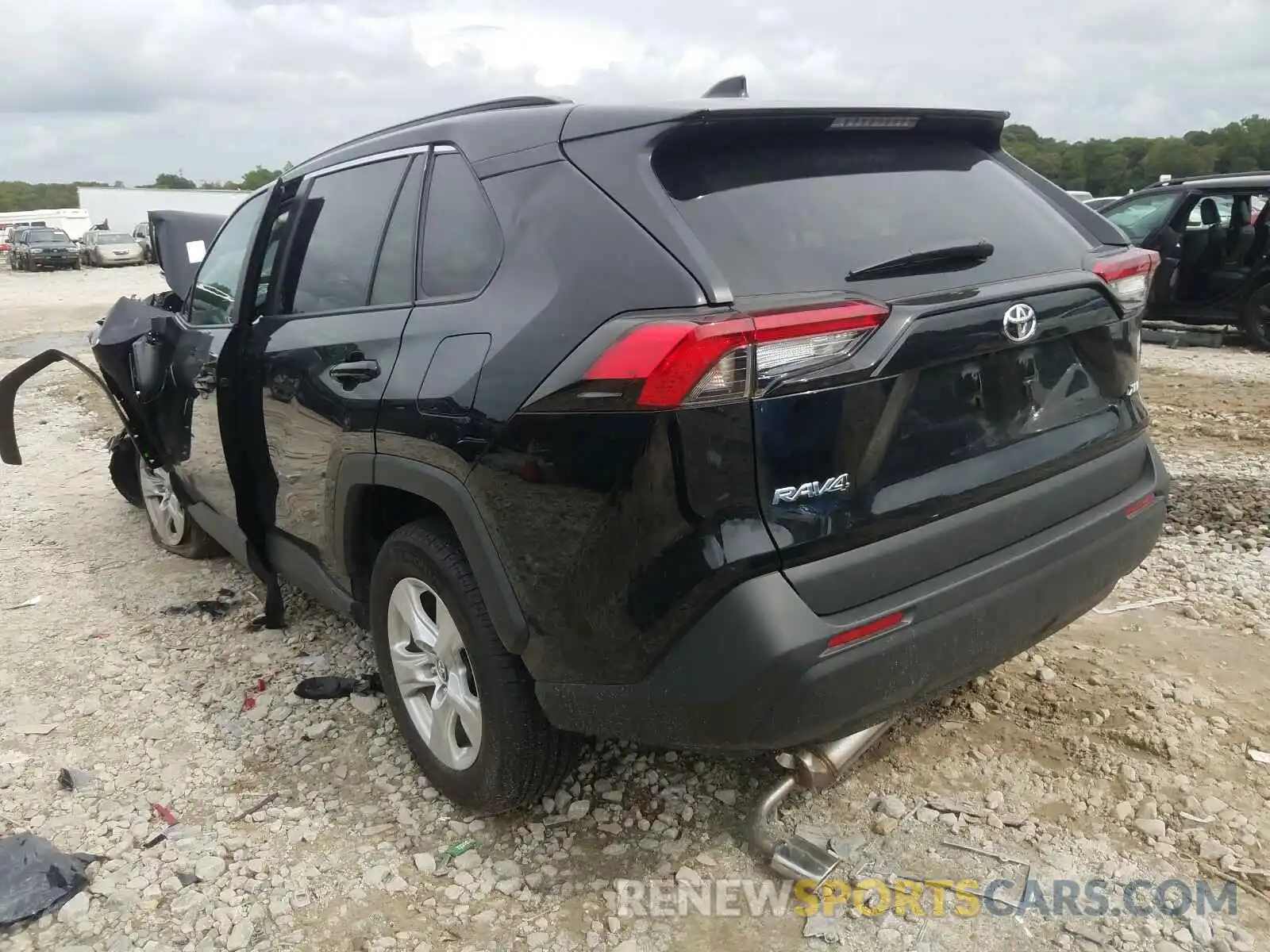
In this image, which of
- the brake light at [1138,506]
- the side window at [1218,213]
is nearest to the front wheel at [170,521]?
the brake light at [1138,506]

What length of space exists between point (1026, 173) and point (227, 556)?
4.18m

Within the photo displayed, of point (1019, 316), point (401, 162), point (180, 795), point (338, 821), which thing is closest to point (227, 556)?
point (180, 795)

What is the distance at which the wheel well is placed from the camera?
2818 millimetres

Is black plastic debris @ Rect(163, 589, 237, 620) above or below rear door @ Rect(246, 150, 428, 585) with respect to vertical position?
below

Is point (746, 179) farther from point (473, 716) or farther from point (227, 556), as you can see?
point (227, 556)

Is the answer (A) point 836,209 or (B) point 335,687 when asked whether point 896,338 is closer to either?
(A) point 836,209

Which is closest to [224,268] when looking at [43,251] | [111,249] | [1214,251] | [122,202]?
[1214,251]

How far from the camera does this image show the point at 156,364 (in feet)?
14.3

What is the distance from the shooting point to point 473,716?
8.56ft

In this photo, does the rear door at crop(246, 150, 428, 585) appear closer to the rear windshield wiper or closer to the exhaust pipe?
the rear windshield wiper

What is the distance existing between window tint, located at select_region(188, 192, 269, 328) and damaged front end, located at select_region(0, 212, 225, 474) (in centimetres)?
10

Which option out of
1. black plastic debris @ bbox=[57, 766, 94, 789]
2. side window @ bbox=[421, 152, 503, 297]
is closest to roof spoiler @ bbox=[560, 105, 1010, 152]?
side window @ bbox=[421, 152, 503, 297]

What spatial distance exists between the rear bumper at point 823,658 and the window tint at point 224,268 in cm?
238

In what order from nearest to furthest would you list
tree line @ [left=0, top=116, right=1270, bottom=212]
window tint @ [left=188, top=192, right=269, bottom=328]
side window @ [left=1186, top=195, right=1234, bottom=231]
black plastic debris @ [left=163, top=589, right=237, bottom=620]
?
window tint @ [left=188, top=192, right=269, bottom=328] < black plastic debris @ [left=163, top=589, right=237, bottom=620] < side window @ [left=1186, top=195, right=1234, bottom=231] < tree line @ [left=0, top=116, right=1270, bottom=212]
